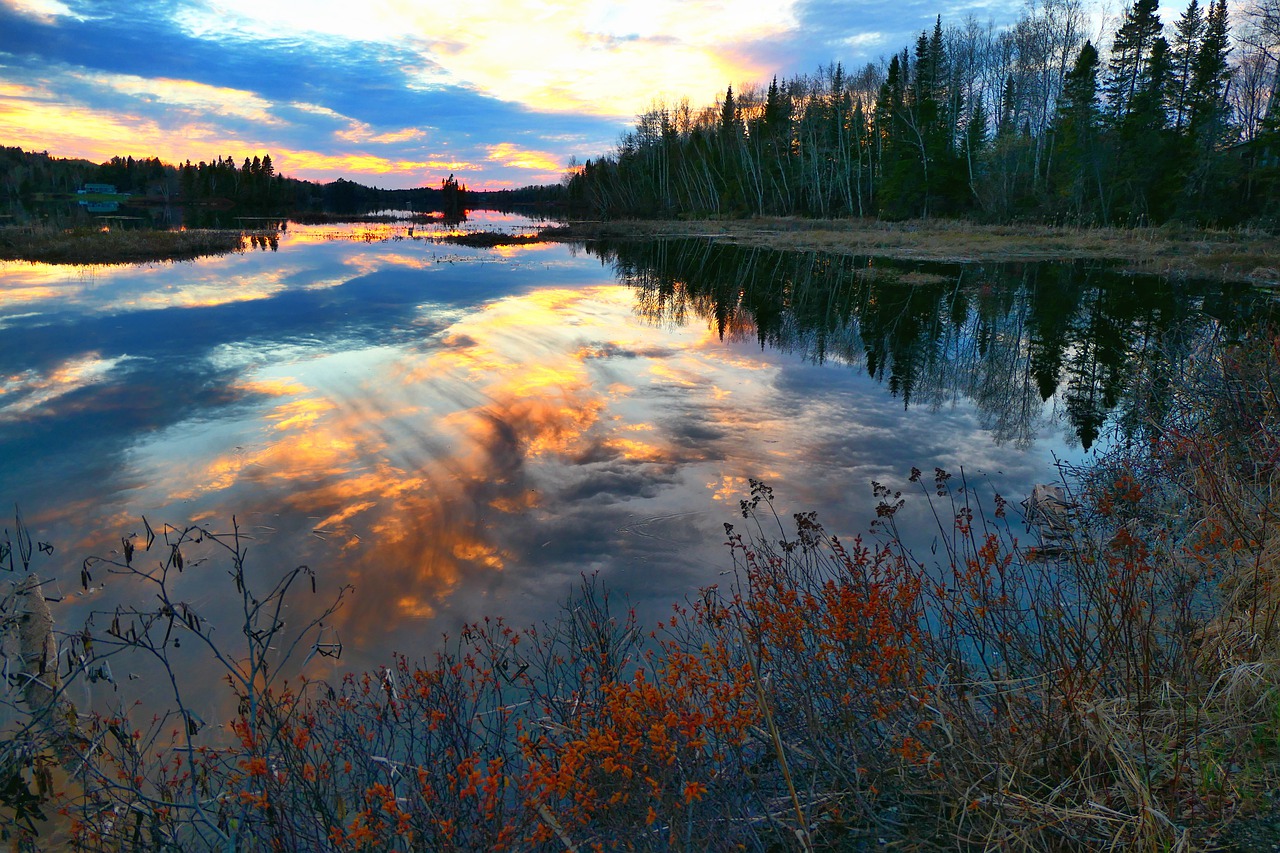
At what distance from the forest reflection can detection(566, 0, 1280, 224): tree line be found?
42.8 feet

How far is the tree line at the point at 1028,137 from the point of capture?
40781 millimetres

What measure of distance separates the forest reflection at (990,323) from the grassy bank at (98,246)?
83.2 ft

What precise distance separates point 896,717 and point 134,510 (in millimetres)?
8574

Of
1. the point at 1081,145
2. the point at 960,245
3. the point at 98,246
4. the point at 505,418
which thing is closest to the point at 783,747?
the point at 505,418

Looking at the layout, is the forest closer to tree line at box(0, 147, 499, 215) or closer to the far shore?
tree line at box(0, 147, 499, 215)

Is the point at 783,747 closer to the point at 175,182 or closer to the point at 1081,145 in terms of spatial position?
the point at 1081,145

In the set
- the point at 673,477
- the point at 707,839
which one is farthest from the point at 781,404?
the point at 707,839

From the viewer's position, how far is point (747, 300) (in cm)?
2706

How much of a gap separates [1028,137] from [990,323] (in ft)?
138

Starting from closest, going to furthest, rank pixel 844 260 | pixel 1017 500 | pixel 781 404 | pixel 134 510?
pixel 134 510, pixel 1017 500, pixel 781 404, pixel 844 260

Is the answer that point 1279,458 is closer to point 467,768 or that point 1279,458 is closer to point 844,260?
point 467,768

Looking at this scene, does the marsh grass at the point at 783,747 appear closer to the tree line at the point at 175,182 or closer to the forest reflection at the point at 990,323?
the forest reflection at the point at 990,323

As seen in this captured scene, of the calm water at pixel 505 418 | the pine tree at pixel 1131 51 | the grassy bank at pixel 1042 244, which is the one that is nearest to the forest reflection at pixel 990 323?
the calm water at pixel 505 418

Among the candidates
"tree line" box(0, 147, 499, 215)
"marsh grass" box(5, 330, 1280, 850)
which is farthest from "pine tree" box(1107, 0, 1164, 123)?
"tree line" box(0, 147, 499, 215)
